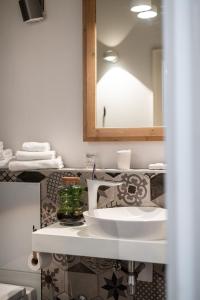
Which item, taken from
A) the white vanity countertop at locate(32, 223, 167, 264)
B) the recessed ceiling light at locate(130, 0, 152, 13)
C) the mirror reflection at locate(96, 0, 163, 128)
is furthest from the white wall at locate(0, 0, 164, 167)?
the white vanity countertop at locate(32, 223, 167, 264)

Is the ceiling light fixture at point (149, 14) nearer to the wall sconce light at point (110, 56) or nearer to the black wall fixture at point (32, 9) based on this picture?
the wall sconce light at point (110, 56)

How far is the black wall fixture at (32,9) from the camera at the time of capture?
2094mm

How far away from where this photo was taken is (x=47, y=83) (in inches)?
84.0

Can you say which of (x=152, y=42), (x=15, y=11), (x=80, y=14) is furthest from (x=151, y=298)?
(x=15, y=11)

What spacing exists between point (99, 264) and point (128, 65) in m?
1.12

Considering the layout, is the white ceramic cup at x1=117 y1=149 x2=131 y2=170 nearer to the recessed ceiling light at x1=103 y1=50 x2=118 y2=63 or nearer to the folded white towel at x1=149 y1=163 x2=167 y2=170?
the folded white towel at x1=149 y1=163 x2=167 y2=170

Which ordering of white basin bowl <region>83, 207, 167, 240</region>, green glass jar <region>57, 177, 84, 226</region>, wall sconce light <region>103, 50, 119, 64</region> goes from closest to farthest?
white basin bowl <region>83, 207, 167, 240</region> < green glass jar <region>57, 177, 84, 226</region> < wall sconce light <region>103, 50, 119, 64</region>

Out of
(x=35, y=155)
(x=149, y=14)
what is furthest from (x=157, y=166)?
(x=149, y=14)

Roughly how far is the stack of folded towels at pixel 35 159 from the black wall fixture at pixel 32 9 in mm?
793

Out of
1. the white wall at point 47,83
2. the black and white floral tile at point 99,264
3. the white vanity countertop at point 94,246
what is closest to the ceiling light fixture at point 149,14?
the white wall at point 47,83

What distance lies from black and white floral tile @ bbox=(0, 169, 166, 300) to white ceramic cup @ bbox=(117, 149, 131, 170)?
0.13ft

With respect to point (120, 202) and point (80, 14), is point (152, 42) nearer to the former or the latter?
point (80, 14)

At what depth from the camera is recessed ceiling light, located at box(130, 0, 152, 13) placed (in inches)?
73.1

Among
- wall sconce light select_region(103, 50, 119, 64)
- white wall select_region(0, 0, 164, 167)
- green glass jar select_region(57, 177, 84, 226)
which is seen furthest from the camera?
white wall select_region(0, 0, 164, 167)
